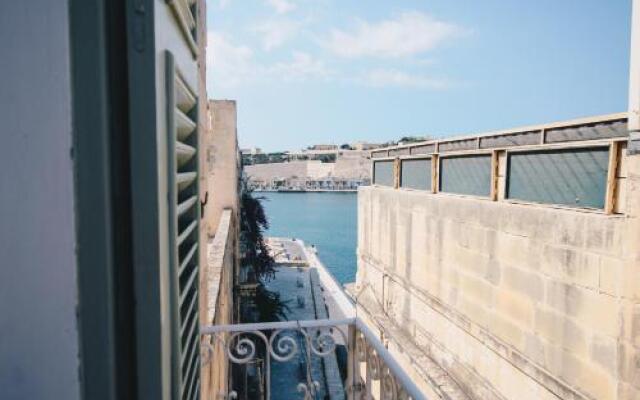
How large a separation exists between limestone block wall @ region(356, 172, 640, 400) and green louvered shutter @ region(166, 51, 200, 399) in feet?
11.1

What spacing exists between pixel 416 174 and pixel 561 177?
3.89 metres

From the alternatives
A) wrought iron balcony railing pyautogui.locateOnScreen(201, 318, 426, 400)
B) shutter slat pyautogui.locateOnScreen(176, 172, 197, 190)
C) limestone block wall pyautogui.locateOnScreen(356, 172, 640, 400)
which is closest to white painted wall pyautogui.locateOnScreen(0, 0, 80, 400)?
shutter slat pyautogui.locateOnScreen(176, 172, 197, 190)

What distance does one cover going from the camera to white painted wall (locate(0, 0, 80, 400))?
2.47 ft

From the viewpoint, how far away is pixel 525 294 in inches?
181

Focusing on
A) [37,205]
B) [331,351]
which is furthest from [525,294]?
[37,205]

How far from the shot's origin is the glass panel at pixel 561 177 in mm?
3723

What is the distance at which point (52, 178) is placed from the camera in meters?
0.76

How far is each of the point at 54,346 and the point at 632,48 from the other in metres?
4.35

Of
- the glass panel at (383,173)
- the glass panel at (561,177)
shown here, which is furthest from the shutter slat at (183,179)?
the glass panel at (383,173)

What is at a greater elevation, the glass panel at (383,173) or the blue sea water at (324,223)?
the glass panel at (383,173)

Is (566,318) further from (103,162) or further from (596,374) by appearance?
(103,162)

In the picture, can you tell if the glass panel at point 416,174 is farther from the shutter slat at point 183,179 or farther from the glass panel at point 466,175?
the shutter slat at point 183,179

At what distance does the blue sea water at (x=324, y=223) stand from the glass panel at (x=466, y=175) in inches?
434

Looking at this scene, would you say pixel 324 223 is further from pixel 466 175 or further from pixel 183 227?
pixel 183 227
